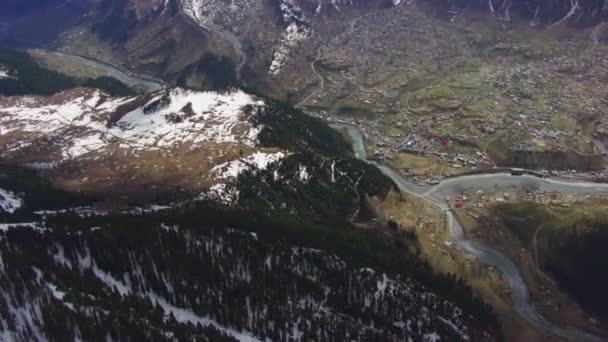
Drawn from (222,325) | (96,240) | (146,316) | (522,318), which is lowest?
(522,318)

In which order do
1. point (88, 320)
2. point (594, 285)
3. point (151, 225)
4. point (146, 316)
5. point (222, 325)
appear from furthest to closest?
point (594, 285) → point (151, 225) → point (222, 325) → point (146, 316) → point (88, 320)

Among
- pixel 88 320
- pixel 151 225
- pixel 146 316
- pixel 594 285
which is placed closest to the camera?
pixel 88 320

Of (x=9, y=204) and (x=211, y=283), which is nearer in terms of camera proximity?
(x=211, y=283)

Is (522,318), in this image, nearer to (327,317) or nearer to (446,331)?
(446,331)

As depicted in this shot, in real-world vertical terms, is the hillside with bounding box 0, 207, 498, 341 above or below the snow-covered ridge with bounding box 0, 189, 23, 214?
below

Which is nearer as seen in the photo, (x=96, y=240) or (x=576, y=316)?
(x=96, y=240)

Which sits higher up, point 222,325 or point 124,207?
point 124,207

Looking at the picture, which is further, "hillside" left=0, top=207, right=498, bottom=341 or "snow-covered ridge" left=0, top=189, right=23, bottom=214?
"snow-covered ridge" left=0, top=189, right=23, bottom=214

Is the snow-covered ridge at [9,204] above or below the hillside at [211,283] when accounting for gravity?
above

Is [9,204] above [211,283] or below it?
above

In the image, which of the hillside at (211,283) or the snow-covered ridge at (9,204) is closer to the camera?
the hillside at (211,283)

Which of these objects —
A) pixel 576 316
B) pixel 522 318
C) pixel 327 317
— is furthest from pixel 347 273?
pixel 576 316
